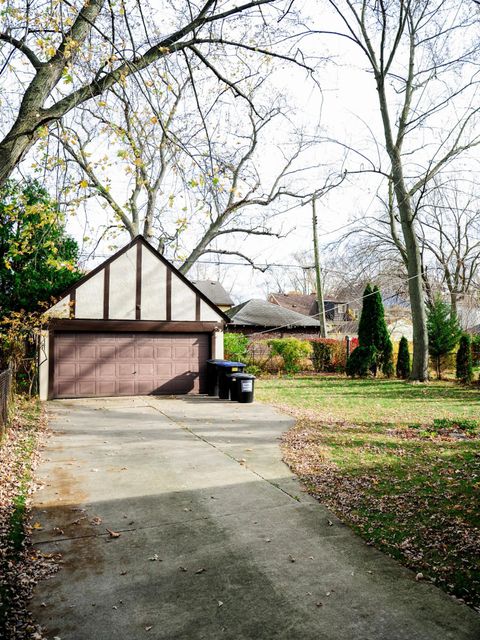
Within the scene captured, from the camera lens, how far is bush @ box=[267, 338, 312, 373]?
75.2 ft

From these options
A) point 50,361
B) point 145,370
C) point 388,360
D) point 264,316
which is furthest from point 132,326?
point 264,316

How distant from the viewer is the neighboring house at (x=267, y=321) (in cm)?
3328

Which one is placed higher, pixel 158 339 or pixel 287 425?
pixel 158 339

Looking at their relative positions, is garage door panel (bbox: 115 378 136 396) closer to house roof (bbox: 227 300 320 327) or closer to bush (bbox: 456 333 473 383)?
bush (bbox: 456 333 473 383)

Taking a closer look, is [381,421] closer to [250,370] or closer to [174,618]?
[174,618]

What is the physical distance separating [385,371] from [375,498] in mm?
17191

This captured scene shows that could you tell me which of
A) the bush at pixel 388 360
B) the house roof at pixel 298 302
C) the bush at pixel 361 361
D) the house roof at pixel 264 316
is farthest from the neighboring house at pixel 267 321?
the house roof at pixel 298 302

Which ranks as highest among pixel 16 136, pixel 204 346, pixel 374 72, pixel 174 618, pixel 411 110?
pixel 374 72

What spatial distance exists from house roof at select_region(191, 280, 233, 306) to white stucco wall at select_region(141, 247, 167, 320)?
24.8 m

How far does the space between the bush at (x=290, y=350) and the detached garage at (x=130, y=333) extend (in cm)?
649

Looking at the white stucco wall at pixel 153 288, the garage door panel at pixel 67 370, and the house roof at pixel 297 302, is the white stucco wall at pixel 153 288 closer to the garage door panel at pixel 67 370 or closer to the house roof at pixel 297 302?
the garage door panel at pixel 67 370

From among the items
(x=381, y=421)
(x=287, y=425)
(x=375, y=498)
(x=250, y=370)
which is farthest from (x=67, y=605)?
(x=250, y=370)

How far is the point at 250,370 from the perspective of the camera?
22.4m

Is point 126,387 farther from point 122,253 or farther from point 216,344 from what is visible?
point 122,253
